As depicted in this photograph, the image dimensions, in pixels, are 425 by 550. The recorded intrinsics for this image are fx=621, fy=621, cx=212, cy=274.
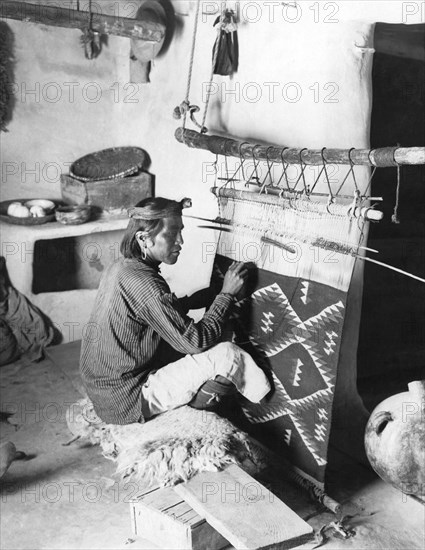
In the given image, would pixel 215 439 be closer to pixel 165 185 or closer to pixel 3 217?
pixel 165 185

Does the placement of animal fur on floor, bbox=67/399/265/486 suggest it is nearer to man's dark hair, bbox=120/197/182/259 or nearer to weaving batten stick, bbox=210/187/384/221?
man's dark hair, bbox=120/197/182/259

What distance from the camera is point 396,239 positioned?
4.34 m

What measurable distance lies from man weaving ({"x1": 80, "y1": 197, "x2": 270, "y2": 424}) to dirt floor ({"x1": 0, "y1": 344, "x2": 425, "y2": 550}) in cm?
42

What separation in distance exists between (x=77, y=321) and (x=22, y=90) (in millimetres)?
2020

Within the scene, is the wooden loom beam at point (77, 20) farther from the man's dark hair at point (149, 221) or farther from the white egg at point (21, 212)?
the man's dark hair at point (149, 221)

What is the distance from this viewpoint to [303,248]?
10.3 ft

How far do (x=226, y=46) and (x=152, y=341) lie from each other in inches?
75.2

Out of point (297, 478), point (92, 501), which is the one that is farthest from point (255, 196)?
point (92, 501)

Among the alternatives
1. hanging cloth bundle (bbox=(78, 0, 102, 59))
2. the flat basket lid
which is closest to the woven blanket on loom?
the flat basket lid

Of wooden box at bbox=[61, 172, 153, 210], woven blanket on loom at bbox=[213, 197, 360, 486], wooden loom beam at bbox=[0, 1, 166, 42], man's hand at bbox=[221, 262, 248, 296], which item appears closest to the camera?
woven blanket on loom at bbox=[213, 197, 360, 486]

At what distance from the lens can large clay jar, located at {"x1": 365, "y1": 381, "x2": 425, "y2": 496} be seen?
288cm

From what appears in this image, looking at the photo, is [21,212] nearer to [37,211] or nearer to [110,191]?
[37,211]

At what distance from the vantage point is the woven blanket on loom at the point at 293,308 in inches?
119

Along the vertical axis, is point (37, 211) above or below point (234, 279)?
above
